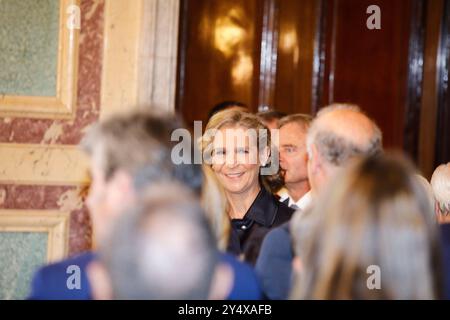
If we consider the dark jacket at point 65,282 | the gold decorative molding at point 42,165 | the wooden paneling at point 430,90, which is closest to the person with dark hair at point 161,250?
the dark jacket at point 65,282

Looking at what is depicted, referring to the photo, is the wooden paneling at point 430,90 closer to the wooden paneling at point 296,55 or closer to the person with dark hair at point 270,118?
the wooden paneling at point 296,55

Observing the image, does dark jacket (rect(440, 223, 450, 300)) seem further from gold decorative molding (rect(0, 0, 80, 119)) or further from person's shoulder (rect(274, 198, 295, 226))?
gold decorative molding (rect(0, 0, 80, 119))

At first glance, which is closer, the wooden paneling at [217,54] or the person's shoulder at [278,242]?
the person's shoulder at [278,242]

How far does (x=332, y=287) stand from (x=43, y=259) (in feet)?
8.59

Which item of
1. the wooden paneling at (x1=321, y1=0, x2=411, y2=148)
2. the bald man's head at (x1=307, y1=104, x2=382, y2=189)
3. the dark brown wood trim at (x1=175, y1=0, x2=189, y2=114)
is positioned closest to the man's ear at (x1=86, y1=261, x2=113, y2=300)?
the bald man's head at (x1=307, y1=104, x2=382, y2=189)

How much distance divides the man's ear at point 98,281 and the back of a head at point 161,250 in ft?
0.69

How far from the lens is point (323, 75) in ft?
16.1

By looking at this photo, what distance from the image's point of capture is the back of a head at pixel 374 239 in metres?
1.43

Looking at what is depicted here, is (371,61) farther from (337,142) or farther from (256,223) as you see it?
(337,142)

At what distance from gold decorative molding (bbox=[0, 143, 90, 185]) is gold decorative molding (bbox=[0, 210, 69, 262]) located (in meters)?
0.15

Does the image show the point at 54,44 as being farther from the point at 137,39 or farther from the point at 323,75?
the point at 323,75

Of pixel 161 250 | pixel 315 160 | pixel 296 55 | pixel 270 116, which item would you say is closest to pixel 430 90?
pixel 296 55

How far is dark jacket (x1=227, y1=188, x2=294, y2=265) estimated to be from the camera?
2576mm
